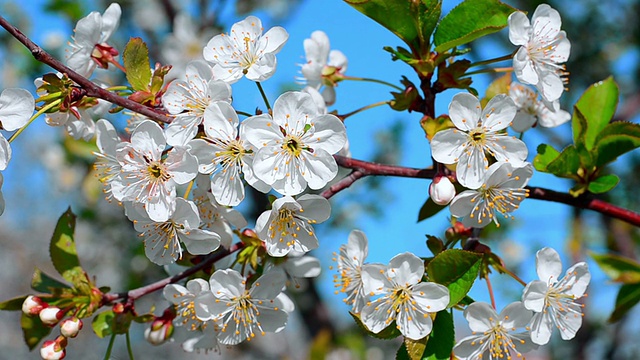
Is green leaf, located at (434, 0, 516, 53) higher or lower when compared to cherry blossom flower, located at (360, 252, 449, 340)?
higher

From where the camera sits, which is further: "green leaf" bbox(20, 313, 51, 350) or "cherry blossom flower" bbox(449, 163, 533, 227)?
"green leaf" bbox(20, 313, 51, 350)

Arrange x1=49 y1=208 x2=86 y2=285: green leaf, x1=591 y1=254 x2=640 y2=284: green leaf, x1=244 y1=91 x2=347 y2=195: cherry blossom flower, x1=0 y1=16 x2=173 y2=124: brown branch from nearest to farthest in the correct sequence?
x1=0 y1=16 x2=173 y2=124: brown branch, x1=244 y1=91 x2=347 y2=195: cherry blossom flower, x1=49 y1=208 x2=86 y2=285: green leaf, x1=591 y1=254 x2=640 y2=284: green leaf

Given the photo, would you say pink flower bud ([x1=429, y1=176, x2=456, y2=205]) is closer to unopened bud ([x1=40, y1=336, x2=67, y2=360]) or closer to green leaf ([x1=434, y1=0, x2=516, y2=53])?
green leaf ([x1=434, y1=0, x2=516, y2=53])

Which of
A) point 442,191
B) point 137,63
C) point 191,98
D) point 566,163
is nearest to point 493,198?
point 442,191

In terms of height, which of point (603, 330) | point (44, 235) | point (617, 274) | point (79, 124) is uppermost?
point (79, 124)

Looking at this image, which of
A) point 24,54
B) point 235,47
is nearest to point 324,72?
point 235,47

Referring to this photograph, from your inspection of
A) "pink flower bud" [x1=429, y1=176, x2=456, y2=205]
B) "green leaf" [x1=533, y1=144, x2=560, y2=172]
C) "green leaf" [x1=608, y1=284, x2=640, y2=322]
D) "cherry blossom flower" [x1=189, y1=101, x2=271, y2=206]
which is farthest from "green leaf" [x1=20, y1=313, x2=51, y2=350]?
"green leaf" [x1=608, y1=284, x2=640, y2=322]

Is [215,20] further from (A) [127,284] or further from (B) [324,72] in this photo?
(B) [324,72]
